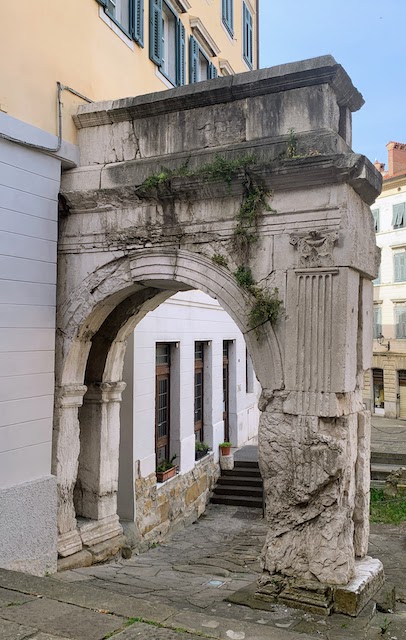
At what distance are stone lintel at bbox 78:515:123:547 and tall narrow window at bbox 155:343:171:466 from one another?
89.8 inches

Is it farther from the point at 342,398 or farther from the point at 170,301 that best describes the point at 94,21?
the point at 342,398

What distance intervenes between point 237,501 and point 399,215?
705 inches

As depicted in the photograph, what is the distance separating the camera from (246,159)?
5.30 metres

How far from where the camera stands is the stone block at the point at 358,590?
4.70 metres

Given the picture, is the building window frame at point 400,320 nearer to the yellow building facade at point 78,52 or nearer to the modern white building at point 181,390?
the modern white building at point 181,390

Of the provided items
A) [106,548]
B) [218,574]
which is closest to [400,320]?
[218,574]

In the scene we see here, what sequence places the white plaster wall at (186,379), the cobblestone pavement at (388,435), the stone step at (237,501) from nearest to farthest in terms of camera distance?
the white plaster wall at (186,379), the stone step at (237,501), the cobblestone pavement at (388,435)

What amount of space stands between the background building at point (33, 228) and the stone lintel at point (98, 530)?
2.36 feet

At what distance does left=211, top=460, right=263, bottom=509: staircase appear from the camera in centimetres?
1090

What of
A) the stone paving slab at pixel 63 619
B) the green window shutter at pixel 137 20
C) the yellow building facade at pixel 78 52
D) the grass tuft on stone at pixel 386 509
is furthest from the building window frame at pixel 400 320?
the stone paving slab at pixel 63 619

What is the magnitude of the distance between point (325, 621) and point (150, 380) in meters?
4.74

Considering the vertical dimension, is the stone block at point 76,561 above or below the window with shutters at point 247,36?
below

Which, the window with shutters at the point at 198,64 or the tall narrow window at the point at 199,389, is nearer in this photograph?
the window with shutters at the point at 198,64

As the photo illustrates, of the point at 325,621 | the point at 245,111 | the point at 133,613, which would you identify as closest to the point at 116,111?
the point at 245,111
